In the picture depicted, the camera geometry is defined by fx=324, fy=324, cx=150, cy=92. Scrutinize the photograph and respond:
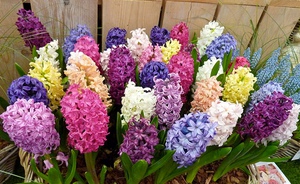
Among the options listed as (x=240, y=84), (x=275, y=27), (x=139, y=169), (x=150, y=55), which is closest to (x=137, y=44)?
(x=150, y=55)

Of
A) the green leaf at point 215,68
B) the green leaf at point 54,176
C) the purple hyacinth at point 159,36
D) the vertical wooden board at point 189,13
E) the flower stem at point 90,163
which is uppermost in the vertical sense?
the vertical wooden board at point 189,13

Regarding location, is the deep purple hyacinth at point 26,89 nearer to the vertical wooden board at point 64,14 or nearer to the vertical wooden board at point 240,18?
the vertical wooden board at point 64,14

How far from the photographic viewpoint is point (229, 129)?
1.00 m

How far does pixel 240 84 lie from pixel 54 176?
2.26 feet

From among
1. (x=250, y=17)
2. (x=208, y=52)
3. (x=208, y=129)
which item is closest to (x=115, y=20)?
(x=208, y=52)

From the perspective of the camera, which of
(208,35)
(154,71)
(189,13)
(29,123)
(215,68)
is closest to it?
(29,123)

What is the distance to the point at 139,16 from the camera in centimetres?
151

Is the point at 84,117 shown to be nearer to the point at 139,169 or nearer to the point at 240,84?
the point at 139,169

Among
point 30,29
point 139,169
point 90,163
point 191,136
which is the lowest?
point 90,163

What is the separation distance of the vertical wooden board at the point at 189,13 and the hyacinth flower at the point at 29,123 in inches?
32.7

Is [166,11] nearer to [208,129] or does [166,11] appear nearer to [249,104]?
[249,104]

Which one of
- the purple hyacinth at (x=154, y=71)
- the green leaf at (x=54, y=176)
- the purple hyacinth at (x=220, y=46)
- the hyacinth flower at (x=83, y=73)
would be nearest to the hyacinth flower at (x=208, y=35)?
the purple hyacinth at (x=220, y=46)

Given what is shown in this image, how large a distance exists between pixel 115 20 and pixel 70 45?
0.30m

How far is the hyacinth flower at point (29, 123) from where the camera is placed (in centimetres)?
85
